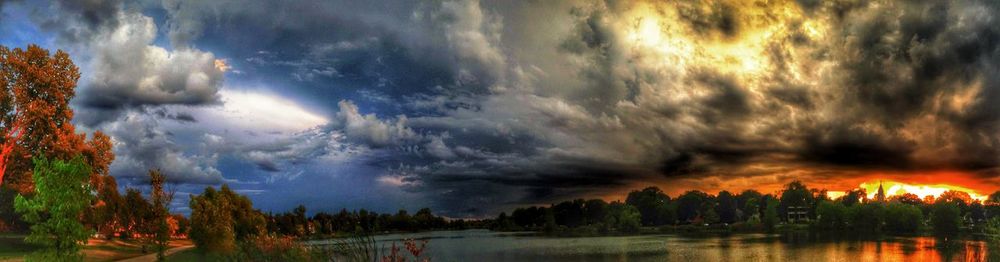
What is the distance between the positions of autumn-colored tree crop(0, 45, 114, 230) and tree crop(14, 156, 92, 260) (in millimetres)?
16833

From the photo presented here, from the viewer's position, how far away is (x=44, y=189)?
30484 mm

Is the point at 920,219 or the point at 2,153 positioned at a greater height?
the point at 2,153

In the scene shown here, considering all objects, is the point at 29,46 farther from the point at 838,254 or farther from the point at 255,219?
the point at 838,254

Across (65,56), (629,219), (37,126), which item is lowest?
(629,219)

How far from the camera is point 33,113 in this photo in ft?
152

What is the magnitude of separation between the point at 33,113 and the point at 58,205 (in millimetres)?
20571

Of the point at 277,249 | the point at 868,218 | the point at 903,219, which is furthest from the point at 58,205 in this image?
the point at 868,218

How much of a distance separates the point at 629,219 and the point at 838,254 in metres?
114

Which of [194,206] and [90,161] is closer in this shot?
[90,161]

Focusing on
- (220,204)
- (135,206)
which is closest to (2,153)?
(220,204)

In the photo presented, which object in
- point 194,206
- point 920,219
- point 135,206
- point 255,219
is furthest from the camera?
point 920,219

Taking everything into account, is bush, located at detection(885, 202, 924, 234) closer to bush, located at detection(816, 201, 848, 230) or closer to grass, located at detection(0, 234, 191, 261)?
bush, located at detection(816, 201, 848, 230)

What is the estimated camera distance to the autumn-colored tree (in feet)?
151

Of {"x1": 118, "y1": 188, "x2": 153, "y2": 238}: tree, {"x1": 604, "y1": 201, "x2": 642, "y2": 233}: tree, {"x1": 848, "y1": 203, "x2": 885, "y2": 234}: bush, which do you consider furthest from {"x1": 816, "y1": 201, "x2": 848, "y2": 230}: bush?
{"x1": 118, "y1": 188, "x2": 153, "y2": 238}: tree
